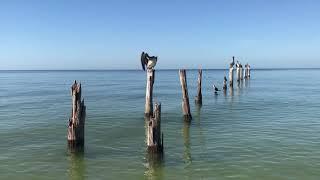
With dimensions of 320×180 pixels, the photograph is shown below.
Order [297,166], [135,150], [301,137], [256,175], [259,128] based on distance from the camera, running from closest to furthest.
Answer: [256,175]
[297,166]
[135,150]
[301,137]
[259,128]

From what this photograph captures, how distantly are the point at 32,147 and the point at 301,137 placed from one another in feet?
45.8

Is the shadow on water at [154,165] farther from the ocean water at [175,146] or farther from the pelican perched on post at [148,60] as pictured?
the pelican perched on post at [148,60]

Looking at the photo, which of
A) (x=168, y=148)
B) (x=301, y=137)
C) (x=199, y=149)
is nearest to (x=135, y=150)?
(x=168, y=148)

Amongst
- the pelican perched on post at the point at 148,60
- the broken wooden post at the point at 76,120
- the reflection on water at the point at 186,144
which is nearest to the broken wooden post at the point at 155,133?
the reflection on water at the point at 186,144

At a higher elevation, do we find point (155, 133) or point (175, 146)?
point (155, 133)

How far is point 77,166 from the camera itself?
1761cm

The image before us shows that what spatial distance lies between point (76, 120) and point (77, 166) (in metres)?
2.37

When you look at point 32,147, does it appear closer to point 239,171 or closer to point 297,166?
point 239,171

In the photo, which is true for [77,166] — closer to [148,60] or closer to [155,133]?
[155,133]

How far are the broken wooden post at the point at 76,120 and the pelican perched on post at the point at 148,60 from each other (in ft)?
30.7

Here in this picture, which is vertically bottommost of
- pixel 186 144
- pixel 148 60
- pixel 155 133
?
pixel 186 144

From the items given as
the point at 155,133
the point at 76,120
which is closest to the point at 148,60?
the point at 76,120

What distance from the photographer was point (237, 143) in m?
21.5

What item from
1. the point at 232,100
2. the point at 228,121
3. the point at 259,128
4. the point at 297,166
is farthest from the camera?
the point at 232,100
